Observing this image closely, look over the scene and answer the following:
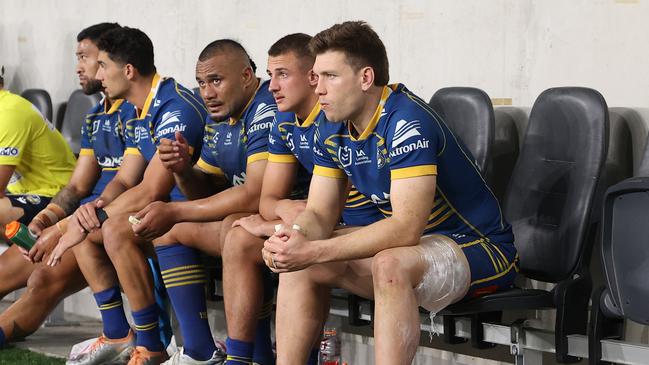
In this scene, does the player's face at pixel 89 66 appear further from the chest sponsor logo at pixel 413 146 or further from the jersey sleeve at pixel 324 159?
the chest sponsor logo at pixel 413 146

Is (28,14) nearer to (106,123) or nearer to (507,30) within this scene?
(106,123)

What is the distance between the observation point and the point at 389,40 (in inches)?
169

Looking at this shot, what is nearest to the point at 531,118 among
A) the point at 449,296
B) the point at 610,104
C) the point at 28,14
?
the point at 610,104

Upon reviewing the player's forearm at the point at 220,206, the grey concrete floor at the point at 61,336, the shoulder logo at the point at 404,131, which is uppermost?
the shoulder logo at the point at 404,131

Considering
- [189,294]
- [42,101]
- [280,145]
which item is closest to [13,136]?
[42,101]

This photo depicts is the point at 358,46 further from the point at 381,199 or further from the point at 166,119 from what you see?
the point at 166,119

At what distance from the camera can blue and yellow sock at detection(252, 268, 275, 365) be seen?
12.3ft

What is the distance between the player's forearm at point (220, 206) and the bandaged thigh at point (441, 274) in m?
0.92

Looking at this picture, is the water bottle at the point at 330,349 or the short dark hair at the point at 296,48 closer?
the short dark hair at the point at 296,48

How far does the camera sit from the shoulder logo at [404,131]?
9.75 ft

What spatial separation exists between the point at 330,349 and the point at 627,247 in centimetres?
151

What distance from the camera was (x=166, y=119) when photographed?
4199 millimetres

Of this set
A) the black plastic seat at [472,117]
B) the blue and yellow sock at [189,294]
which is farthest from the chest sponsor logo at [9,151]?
the black plastic seat at [472,117]

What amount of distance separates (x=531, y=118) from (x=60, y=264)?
81.8 inches
